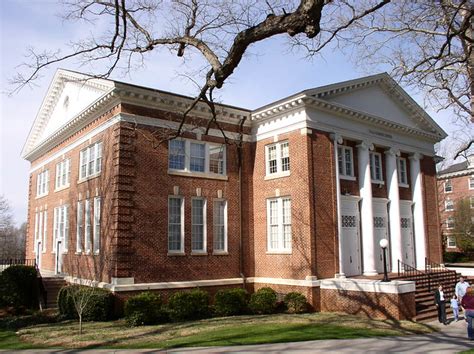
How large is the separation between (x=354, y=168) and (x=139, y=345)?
14.2 m

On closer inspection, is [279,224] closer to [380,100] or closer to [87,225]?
[380,100]

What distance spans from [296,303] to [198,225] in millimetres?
5715

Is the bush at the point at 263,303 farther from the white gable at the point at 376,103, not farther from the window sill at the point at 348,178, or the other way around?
the white gable at the point at 376,103

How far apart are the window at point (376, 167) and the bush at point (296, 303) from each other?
8.14 m

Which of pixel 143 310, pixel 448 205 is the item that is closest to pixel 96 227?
pixel 143 310

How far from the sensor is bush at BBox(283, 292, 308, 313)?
63.0 ft

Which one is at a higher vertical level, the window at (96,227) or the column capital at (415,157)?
the column capital at (415,157)

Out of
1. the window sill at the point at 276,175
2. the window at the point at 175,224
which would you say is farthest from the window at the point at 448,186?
the window at the point at 175,224

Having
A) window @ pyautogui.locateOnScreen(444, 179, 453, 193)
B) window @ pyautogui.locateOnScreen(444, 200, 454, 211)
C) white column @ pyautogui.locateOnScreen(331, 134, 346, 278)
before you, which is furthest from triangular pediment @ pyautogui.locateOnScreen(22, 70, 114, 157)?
window @ pyautogui.locateOnScreen(444, 179, 453, 193)

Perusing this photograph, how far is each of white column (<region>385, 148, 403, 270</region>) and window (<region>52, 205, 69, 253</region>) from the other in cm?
1721

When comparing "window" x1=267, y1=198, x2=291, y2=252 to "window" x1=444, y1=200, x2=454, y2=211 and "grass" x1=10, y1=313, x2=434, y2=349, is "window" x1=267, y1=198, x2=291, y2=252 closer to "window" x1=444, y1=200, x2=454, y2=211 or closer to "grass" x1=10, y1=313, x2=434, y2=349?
"grass" x1=10, y1=313, x2=434, y2=349

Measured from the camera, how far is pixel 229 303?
19266 mm

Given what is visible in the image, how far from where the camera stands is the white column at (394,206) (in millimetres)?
24047

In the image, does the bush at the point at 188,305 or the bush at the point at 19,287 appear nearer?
the bush at the point at 188,305
